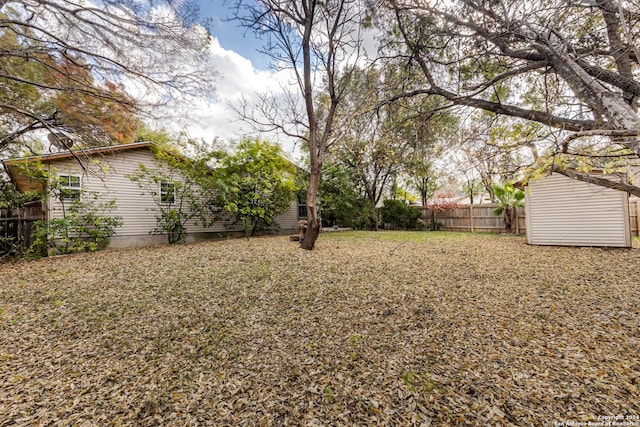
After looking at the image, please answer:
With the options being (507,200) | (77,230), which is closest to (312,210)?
(77,230)

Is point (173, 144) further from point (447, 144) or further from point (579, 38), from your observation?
point (579, 38)

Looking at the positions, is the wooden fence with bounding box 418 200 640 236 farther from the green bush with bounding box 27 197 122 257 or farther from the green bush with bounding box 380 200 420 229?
the green bush with bounding box 27 197 122 257

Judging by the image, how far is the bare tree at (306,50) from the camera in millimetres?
5588

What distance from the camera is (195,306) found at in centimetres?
323

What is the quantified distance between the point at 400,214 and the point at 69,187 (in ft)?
46.1

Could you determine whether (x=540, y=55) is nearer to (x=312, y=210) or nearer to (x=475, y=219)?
(x=312, y=210)

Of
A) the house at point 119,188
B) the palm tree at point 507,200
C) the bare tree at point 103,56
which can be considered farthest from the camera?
the palm tree at point 507,200

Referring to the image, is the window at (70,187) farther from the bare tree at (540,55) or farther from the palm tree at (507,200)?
the palm tree at (507,200)

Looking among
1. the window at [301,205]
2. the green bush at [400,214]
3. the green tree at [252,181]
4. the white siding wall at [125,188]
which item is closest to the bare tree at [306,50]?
the green tree at [252,181]

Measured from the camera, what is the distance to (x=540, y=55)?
11.0 feet

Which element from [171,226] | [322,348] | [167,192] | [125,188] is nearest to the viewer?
[322,348]

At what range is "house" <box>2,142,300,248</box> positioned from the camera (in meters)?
7.07

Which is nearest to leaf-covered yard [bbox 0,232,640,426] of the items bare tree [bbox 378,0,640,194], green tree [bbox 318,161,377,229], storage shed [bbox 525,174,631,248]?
bare tree [bbox 378,0,640,194]

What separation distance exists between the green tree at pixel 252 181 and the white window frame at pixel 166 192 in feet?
4.86
